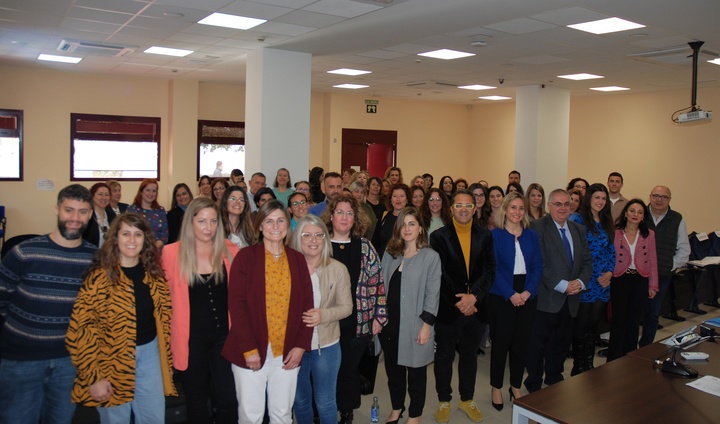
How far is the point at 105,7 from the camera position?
5746 millimetres

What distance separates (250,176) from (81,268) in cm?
547

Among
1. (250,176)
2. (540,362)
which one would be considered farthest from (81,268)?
(250,176)

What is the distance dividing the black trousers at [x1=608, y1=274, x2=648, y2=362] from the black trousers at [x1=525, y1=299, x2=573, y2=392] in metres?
0.60

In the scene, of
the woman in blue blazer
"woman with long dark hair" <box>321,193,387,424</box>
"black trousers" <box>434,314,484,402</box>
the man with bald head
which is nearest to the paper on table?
the woman in blue blazer

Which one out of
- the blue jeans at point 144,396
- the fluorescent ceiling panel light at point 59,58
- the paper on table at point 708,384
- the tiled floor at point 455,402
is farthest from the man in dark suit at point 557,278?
the fluorescent ceiling panel light at point 59,58

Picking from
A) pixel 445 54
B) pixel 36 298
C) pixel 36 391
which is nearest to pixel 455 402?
pixel 36 391

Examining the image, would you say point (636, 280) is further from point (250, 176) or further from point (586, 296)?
point (250, 176)

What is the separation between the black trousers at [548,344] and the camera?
4539 mm

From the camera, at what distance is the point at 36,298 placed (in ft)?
8.59

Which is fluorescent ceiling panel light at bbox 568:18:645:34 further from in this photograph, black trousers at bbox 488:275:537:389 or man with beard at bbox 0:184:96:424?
man with beard at bbox 0:184:96:424

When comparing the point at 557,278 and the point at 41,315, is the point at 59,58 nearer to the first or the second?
the point at 41,315

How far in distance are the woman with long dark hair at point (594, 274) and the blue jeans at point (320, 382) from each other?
241cm

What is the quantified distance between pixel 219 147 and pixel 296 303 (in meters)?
10.1

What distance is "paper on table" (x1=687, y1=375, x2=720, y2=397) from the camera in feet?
8.98
